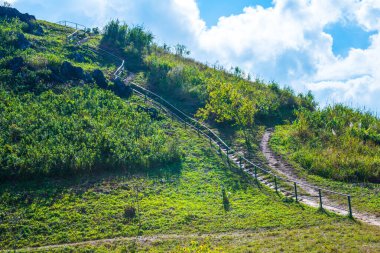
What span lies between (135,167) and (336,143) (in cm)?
1737

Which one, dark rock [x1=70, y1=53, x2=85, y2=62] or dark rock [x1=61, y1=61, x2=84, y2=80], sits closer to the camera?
dark rock [x1=61, y1=61, x2=84, y2=80]

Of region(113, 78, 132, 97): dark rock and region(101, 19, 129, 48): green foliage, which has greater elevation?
region(101, 19, 129, 48): green foliage

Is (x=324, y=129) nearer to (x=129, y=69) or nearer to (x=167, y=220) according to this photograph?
(x=167, y=220)

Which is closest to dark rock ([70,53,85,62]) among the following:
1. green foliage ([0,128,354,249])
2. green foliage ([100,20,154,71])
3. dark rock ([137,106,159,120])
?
green foliage ([100,20,154,71])

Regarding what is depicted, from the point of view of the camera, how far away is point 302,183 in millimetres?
27328

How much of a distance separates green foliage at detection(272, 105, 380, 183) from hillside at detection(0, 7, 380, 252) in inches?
110

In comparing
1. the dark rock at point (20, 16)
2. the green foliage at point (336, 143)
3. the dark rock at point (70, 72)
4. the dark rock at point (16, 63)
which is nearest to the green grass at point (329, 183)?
the green foliage at point (336, 143)

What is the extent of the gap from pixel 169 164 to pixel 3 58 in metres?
24.2

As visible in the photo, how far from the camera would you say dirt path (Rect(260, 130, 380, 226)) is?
68.9 ft

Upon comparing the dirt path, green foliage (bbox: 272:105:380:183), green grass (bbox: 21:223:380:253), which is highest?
green foliage (bbox: 272:105:380:183)

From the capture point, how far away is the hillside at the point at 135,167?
18.8 meters

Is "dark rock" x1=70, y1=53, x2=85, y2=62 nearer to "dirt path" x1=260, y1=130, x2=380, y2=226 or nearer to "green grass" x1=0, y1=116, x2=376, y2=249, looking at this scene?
"dirt path" x1=260, y1=130, x2=380, y2=226

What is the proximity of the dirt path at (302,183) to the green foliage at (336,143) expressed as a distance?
3.69 feet

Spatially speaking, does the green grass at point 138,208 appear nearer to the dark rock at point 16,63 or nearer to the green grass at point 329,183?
the green grass at point 329,183
